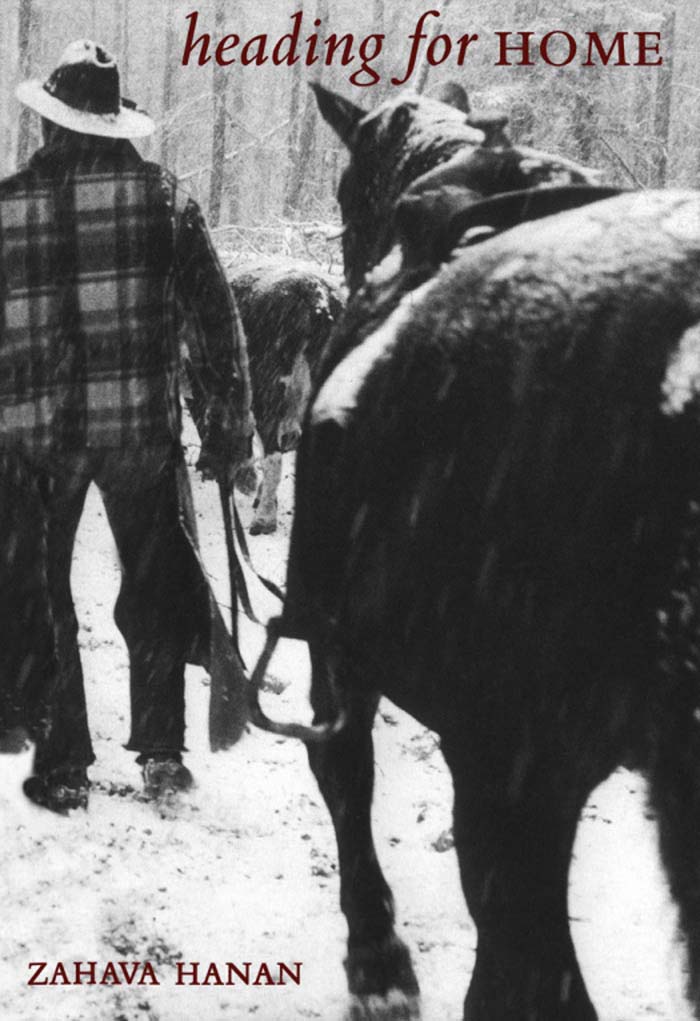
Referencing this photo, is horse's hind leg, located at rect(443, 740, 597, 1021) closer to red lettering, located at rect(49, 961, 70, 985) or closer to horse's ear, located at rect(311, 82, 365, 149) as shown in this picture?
red lettering, located at rect(49, 961, 70, 985)

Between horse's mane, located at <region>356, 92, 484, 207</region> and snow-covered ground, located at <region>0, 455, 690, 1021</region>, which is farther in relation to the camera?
snow-covered ground, located at <region>0, 455, 690, 1021</region>

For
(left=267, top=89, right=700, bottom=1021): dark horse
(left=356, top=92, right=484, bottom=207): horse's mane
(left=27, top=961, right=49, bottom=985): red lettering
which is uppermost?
(left=356, top=92, right=484, bottom=207): horse's mane

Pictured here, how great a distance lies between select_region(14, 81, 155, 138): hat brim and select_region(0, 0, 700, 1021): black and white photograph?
0.01 metres

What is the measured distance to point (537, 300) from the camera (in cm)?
158

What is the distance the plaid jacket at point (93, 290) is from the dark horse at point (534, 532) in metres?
1.93

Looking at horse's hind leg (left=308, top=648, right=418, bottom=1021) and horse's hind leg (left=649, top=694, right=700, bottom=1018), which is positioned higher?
horse's hind leg (left=649, top=694, right=700, bottom=1018)

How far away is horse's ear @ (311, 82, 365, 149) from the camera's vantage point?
296 centimetres

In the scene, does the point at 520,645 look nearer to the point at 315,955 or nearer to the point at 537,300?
the point at 537,300

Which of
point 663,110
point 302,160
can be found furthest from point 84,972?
point 302,160

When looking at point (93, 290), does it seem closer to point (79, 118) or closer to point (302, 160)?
point (79, 118)

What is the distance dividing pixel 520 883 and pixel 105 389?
256 centimetres

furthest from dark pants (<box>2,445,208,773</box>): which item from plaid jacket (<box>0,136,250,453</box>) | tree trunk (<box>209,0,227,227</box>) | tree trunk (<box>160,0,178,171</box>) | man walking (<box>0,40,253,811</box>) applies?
tree trunk (<box>160,0,178,171</box>)

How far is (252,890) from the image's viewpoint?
3.45m

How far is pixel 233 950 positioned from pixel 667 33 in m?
18.1
